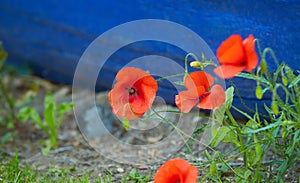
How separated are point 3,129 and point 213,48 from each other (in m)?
0.91

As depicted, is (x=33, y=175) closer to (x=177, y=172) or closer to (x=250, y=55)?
(x=177, y=172)

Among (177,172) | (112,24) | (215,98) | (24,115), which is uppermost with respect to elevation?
(112,24)

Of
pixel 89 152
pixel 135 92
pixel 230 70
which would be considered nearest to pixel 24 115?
pixel 89 152

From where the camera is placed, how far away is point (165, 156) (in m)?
1.89

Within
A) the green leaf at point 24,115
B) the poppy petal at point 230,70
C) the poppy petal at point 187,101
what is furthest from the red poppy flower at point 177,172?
the green leaf at point 24,115

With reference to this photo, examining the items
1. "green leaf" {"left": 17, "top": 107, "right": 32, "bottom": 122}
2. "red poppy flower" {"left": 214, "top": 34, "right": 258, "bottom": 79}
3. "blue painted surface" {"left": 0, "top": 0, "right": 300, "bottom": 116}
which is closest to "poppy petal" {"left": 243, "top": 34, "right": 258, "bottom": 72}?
"red poppy flower" {"left": 214, "top": 34, "right": 258, "bottom": 79}

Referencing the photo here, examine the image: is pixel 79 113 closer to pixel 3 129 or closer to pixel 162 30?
pixel 3 129

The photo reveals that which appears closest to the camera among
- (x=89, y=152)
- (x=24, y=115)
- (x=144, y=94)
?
(x=144, y=94)

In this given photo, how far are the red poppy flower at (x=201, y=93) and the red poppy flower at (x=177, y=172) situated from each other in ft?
0.43

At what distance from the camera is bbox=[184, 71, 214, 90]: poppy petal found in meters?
1.37

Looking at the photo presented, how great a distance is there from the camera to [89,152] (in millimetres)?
1961

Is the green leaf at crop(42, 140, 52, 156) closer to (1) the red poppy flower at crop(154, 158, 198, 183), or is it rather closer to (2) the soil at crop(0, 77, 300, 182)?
(2) the soil at crop(0, 77, 300, 182)

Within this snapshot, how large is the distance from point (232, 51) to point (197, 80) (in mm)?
167

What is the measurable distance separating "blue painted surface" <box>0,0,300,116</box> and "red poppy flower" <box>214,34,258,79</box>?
42 centimetres
